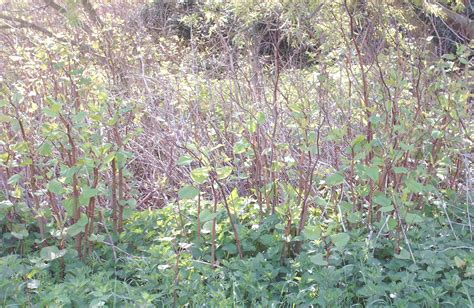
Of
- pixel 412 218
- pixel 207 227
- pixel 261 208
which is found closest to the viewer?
pixel 412 218

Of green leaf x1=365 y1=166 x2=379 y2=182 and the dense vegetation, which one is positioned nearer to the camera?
the dense vegetation

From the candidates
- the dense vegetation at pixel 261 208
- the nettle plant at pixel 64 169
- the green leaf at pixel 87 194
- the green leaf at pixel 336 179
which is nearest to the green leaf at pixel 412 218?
the dense vegetation at pixel 261 208

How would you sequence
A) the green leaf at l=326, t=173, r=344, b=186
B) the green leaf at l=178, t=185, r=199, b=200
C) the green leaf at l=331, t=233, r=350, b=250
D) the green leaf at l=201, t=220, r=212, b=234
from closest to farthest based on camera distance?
the green leaf at l=331, t=233, r=350, b=250 < the green leaf at l=178, t=185, r=199, b=200 < the green leaf at l=326, t=173, r=344, b=186 < the green leaf at l=201, t=220, r=212, b=234

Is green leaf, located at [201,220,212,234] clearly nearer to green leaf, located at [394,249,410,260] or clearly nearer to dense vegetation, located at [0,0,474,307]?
dense vegetation, located at [0,0,474,307]

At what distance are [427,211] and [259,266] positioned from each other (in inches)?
40.5

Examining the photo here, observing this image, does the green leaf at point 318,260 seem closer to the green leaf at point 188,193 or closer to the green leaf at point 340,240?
the green leaf at point 340,240

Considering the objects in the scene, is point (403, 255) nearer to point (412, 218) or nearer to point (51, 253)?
point (412, 218)

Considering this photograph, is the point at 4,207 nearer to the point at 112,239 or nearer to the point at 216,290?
the point at 112,239

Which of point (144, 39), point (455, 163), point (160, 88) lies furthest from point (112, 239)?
point (144, 39)

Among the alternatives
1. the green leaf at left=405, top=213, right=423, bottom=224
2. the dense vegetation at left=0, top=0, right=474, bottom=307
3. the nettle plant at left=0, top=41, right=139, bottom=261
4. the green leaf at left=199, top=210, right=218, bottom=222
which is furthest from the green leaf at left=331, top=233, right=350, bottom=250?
the nettle plant at left=0, top=41, right=139, bottom=261

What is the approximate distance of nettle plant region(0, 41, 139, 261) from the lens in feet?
9.31

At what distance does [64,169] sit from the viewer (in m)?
2.83

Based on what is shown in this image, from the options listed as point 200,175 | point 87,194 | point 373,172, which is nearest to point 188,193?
point 200,175

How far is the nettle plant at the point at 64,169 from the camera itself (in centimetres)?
284
